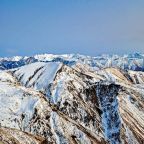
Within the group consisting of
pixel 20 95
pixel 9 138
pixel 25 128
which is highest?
pixel 20 95

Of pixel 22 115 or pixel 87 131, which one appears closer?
pixel 22 115

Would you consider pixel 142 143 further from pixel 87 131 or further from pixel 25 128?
pixel 25 128

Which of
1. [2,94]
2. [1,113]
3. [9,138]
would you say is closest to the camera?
[9,138]

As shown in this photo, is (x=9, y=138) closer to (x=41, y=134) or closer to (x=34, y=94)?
(x=41, y=134)

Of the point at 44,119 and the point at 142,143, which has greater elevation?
the point at 44,119

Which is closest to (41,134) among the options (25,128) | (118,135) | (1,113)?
(25,128)

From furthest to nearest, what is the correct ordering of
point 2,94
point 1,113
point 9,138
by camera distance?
point 2,94 < point 1,113 < point 9,138

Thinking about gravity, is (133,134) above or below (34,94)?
below

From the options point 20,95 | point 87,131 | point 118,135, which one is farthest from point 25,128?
point 118,135

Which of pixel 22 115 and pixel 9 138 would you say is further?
pixel 22 115
